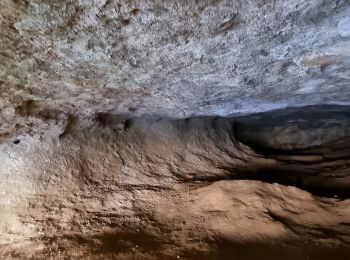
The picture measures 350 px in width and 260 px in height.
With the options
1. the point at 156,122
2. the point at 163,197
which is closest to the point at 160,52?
the point at 163,197

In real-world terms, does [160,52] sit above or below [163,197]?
above

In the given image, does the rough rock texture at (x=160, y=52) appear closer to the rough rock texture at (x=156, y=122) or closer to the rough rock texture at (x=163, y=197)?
the rough rock texture at (x=156, y=122)

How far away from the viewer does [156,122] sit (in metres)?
3.25

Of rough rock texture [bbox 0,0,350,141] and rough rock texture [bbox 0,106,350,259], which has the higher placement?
rough rock texture [bbox 0,0,350,141]

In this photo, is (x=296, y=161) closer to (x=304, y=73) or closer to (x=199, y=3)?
(x=304, y=73)

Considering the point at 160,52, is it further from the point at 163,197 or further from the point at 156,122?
the point at 156,122

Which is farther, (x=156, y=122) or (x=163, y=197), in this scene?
(x=156, y=122)

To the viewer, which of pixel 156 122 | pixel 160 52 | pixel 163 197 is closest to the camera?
pixel 160 52

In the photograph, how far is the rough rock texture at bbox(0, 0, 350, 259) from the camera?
1662 millimetres

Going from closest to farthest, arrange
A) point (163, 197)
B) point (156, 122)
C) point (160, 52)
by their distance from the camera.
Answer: point (160, 52) < point (163, 197) < point (156, 122)

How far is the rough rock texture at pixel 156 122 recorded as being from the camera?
1662 mm

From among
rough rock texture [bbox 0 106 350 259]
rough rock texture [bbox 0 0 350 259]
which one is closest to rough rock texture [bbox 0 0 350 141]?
rough rock texture [bbox 0 0 350 259]

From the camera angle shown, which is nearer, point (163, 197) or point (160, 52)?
point (160, 52)

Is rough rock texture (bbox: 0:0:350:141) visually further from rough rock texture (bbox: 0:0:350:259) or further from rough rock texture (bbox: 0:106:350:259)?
rough rock texture (bbox: 0:106:350:259)
